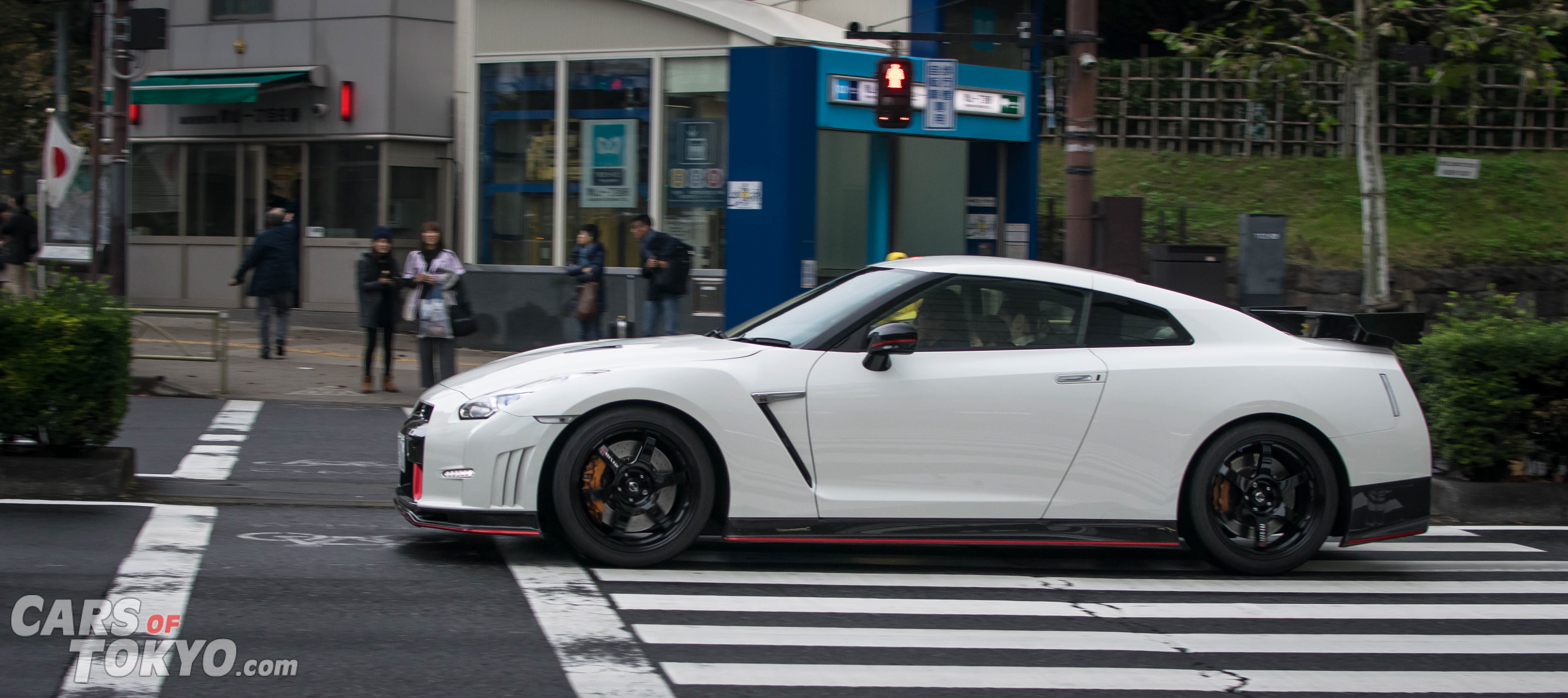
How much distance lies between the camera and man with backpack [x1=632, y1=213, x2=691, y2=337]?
15.7 meters

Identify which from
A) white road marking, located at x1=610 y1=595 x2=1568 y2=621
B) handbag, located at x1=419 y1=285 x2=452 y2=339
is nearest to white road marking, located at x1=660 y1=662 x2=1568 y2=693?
white road marking, located at x1=610 y1=595 x2=1568 y2=621

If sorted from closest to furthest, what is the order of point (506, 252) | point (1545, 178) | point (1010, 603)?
point (1010, 603)
point (506, 252)
point (1545, 178)

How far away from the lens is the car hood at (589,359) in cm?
614

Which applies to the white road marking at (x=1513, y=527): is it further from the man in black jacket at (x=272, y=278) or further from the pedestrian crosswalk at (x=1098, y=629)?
the man in black jacket at (x=272, y=278)

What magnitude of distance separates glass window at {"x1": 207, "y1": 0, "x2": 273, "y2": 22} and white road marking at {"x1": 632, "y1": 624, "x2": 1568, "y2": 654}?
1923 centimetres

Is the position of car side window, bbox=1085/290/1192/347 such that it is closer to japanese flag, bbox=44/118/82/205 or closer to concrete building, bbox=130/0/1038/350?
concrete building, bbox=130/0/1038/350

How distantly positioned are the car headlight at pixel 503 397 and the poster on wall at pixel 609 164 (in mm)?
12456

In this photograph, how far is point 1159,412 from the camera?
636 centimetres

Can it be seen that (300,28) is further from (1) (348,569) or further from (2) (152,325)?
(1) (348,569)

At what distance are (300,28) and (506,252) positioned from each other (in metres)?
5.48

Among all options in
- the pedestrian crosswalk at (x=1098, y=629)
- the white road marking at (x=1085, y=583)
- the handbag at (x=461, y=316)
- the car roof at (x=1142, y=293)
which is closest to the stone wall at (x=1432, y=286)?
the handbag at (x=461, y=316)

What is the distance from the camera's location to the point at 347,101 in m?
20.8

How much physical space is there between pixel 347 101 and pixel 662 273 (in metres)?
7.82

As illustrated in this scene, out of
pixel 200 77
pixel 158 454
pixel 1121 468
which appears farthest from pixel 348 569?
pixel 200 77
